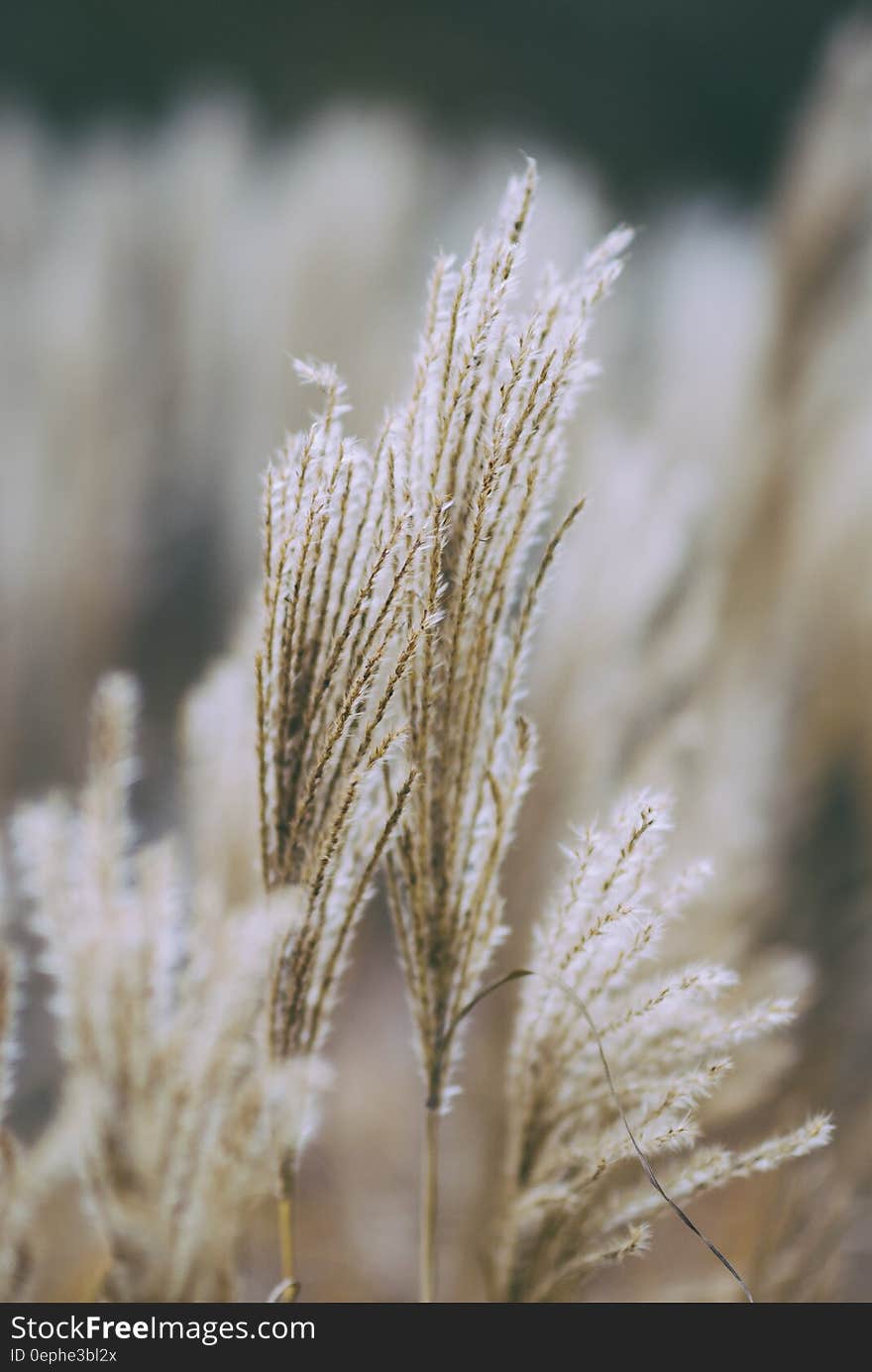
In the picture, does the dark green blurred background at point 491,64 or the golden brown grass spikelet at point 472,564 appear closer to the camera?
the golden brown grass spikelet at point 472,564

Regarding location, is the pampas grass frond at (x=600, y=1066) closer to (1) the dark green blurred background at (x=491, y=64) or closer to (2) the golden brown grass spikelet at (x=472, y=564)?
(2) the golden brown grass spikelet at (x=472, y=564)

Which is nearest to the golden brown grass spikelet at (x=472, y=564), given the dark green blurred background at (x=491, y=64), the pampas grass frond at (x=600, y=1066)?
the pampas grass frond at (x=600, y=1066)

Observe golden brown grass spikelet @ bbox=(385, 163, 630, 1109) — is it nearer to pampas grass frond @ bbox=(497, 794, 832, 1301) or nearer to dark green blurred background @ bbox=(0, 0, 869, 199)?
pampas grass frond @ bbox=(497, 794, 832, 1301)

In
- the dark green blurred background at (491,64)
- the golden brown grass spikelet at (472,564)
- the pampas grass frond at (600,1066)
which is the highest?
the dark green blurred background at (491,64)

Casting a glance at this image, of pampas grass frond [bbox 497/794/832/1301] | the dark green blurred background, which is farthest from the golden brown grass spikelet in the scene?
the dark green blurred background

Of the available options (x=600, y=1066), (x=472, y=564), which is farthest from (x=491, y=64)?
(x=600, y=1066)

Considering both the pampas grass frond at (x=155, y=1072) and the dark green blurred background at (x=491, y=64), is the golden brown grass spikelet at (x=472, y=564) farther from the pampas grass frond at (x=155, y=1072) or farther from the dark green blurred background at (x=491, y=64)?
the dark green blurred background at (x=491, y=64)

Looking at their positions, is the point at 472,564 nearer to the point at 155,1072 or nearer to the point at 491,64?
the point at 155,1072

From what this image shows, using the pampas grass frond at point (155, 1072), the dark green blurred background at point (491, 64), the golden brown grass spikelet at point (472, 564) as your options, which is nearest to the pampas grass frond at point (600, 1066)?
the golden brown grass spikelet at point (472, 564)

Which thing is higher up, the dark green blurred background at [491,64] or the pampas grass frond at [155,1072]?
the dark green blurred background at [491,64]
